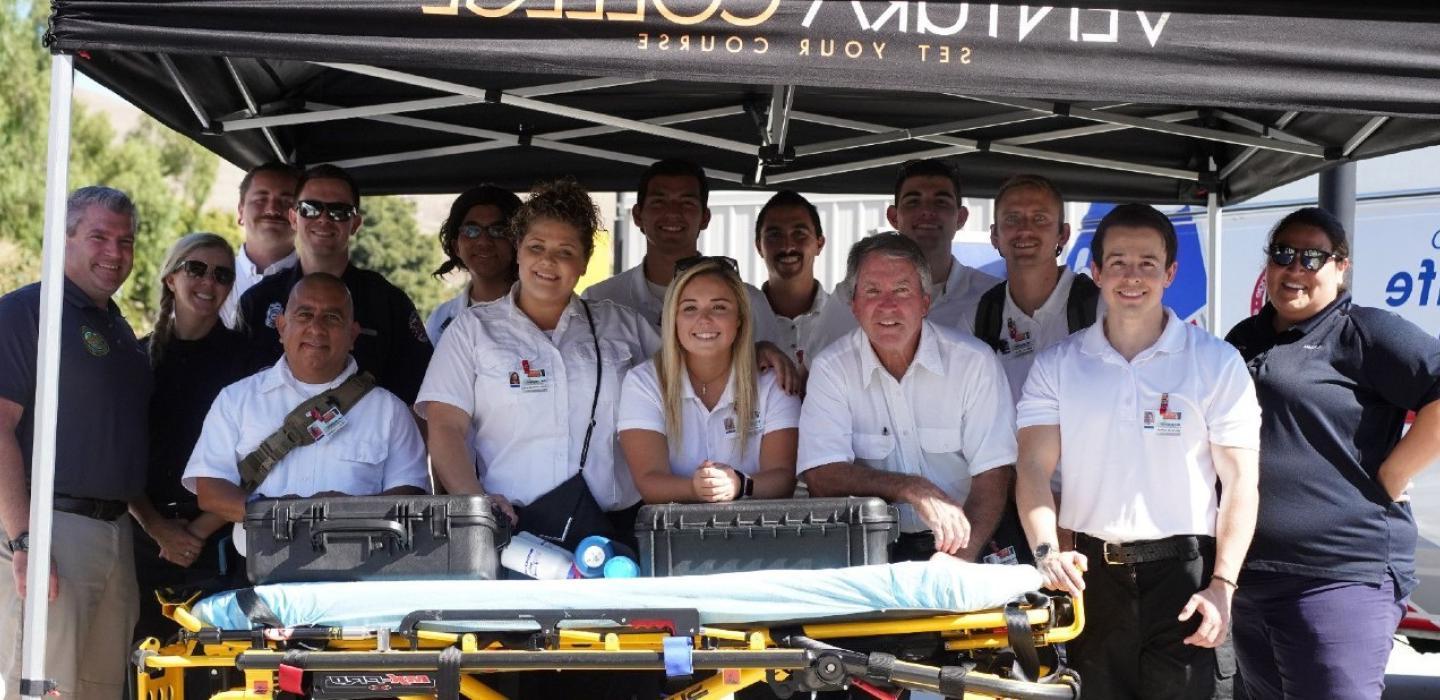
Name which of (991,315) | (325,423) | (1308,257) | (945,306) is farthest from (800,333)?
(325,423)

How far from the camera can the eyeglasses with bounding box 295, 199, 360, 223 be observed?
4.92m

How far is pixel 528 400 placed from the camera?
4.07m

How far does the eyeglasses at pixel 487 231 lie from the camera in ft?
16.9

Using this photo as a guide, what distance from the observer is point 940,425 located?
157 inches

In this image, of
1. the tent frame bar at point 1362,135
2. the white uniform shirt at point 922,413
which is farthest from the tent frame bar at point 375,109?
the tent frame bar at point 1362,135

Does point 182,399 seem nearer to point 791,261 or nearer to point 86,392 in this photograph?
point 86,392

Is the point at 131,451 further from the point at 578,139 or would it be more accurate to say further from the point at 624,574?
the point at 578,139

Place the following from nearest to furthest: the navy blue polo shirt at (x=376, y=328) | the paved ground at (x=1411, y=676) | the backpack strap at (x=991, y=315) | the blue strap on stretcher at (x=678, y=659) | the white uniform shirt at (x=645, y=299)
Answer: the blue strap on stretcher at (x=678, y=659)
the backpack strap at (x=991, y=315)
the navy blue polo shirt at (x=376, y=328)
the white uniform shirt at (x=645, y=299)
the paved ground at (x=1411, y=676)

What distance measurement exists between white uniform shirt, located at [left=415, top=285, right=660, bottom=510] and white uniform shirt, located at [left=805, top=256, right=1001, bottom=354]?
1.07 metres

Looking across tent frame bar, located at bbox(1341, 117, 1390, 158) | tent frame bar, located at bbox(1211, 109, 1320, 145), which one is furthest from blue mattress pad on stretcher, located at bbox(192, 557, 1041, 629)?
tent frame bar, located at bbox(1211, 109, 1320, 145)

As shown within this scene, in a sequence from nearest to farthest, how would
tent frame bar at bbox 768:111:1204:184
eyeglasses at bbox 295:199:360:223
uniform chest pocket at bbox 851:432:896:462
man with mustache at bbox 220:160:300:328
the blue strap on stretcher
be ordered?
the blue strap on stretcher → uniform chest pocket at bbox 851:432:896:462 → eyeglasses at bbox 295:199:360:223 → man with mustache at bbox 220:160:300:328 → tent frame bar at bbox 768:111:1204:184

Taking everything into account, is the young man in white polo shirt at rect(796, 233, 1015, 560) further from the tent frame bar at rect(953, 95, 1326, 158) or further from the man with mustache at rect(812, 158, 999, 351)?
the tent frame bar at rect(953, 95, 1326, 158)

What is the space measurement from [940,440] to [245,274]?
2.67 meters

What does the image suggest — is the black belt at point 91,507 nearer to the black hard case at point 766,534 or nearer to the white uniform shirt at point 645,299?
the white uniform shirt at point 645,299
